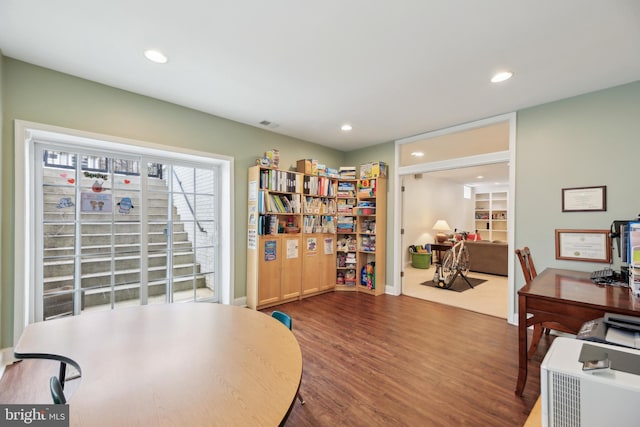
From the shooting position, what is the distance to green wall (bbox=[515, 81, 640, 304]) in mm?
2688

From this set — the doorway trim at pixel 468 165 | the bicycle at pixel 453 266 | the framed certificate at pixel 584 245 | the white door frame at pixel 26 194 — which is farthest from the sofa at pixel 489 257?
the white door frame at pixel 26 194

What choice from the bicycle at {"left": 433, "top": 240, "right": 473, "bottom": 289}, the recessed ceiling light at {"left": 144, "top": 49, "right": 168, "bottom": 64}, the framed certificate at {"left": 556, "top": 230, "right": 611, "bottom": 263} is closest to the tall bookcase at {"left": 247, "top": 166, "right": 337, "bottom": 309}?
the recessed ceiling light at {"left": 144, "top": 49, "right": 168, "bottom": 64}

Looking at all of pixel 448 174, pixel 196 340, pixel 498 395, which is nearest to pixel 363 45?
pixel 196 340

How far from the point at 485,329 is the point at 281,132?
3.86 meters

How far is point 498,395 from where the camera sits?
198cm

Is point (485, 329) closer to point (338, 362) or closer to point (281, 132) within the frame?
point (338, 362)

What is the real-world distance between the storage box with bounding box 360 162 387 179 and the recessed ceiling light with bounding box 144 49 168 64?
3.29 meters

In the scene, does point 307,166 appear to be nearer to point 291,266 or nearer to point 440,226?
point 291,266

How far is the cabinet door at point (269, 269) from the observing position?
382 centimetres

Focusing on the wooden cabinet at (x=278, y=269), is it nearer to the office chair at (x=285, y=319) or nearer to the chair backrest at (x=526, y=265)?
the office chair at (x=285, y=319)

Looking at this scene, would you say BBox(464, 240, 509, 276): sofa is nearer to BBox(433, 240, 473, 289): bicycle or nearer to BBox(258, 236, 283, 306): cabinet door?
BBox(433, 240, 473, 289): bicycle

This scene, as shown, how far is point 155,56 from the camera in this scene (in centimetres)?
229

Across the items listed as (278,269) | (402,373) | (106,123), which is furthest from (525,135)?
(106,123)

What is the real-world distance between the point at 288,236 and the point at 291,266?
1.54 ft
